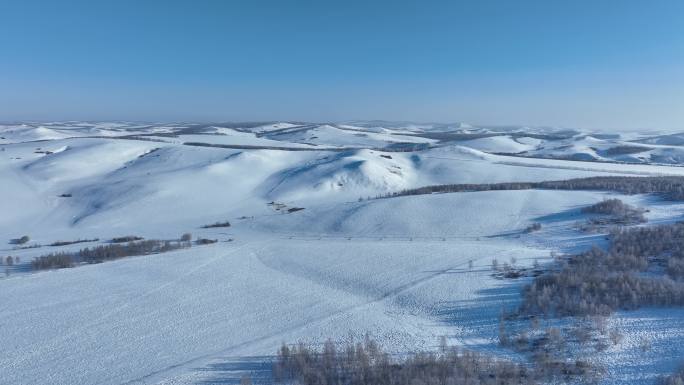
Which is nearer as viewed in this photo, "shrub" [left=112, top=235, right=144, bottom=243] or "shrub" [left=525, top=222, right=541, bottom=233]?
"shrub" [left=525, top=222, right=541, bottom=233]

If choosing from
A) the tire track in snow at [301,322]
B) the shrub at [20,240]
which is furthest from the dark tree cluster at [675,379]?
the shrub at [20,240]

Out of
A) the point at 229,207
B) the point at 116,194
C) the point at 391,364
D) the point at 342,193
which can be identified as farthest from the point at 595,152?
the point at 391,364

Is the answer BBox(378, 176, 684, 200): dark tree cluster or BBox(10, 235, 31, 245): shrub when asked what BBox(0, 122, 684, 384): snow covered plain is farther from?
BBox(378, 176, 684, 200): dark tree cluster

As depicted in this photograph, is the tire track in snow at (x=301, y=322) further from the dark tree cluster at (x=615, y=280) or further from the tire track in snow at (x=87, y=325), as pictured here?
the dark tree cluster at (x=615, y=280)

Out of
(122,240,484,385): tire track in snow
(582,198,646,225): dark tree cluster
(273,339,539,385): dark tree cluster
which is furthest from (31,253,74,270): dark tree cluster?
(582,198,646,225): dark tree cluster

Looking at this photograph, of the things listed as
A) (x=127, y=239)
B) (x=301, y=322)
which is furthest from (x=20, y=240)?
(x=301, y=322)

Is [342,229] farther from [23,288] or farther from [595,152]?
[595,152]
